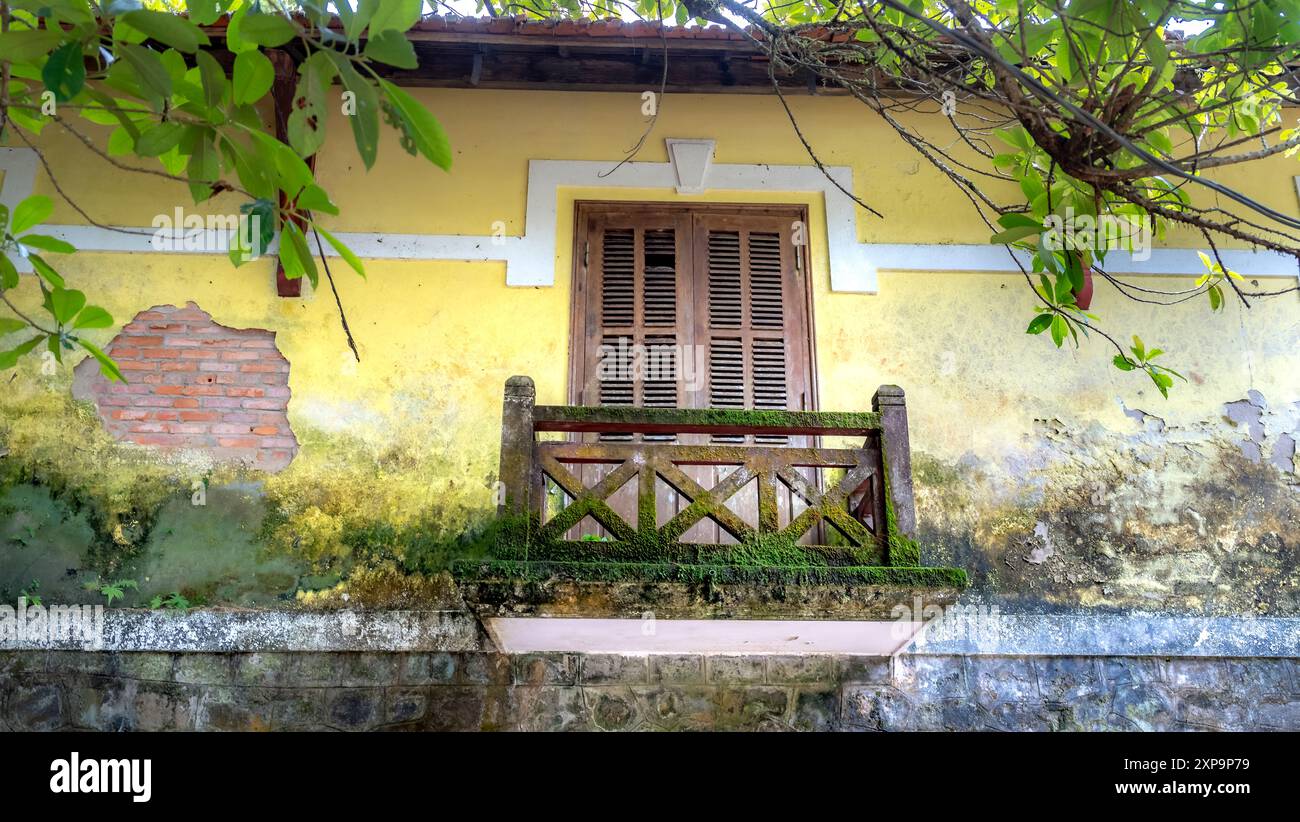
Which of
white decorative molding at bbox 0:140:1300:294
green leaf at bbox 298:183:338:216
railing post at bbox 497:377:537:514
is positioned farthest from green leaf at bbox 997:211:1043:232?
white decorative molding at bbox 0:140:1300:294

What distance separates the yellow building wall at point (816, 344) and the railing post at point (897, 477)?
90cm

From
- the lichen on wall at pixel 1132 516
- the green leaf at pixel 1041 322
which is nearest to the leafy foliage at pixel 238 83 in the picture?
the green leaf at pixel 1041 322

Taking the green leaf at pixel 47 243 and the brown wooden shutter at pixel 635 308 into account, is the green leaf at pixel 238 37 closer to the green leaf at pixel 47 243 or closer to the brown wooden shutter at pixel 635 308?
the green leaf at pixel 47 243

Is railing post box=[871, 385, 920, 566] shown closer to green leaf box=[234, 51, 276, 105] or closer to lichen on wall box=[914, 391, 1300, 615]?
lichen on wall box=[914, 391, 1300, 615]

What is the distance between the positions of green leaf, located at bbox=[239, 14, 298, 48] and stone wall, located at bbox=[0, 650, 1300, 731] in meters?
3.82

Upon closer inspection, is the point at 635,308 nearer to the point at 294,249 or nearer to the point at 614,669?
the point at 614,669

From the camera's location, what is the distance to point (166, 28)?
2740mm

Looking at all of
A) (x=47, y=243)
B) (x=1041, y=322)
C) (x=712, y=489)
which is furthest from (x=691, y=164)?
(x=47, y=243)

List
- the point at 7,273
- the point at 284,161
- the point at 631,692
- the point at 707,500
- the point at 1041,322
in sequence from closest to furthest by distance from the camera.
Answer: the point at 284,161, the point at 7,273, the point at 1041,322, the point at 707,500, the point at 631,692

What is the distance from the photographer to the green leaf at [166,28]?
2.70 m

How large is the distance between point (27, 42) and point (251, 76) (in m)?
0.56

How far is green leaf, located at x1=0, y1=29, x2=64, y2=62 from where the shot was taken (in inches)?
111

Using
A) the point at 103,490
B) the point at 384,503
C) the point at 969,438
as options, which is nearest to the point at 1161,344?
the point at 969,438

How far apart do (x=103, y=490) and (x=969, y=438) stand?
5053 mm
